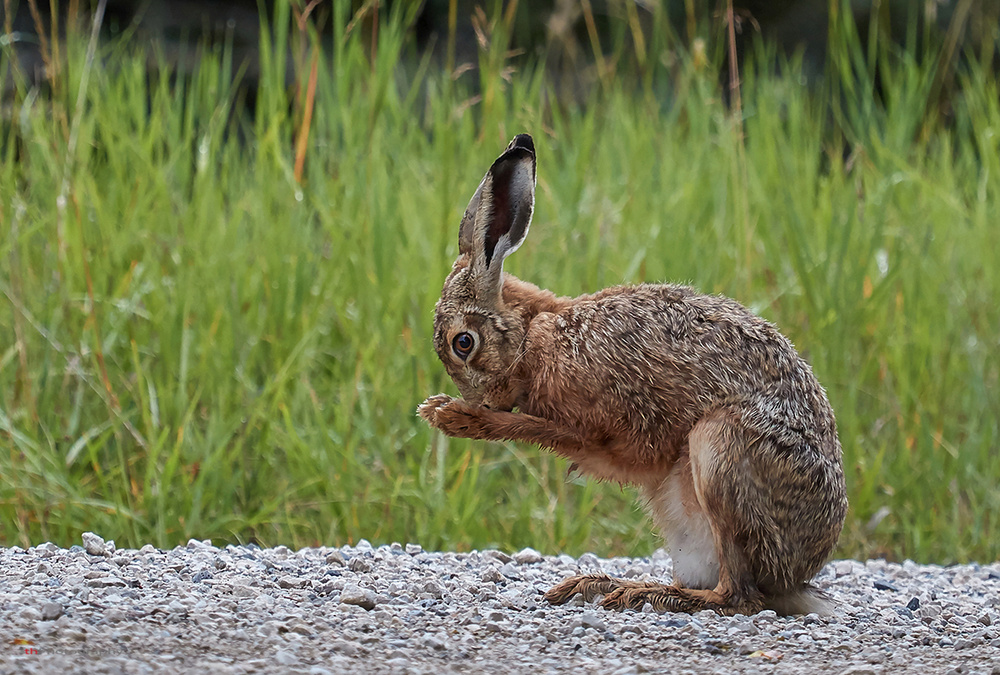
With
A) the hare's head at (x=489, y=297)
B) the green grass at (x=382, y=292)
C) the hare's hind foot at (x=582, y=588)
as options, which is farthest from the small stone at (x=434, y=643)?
the green grass at (x=382, y=292)

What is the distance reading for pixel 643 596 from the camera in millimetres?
4027

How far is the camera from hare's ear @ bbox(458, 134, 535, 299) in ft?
14.3

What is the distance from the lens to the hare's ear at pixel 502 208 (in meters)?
4.36

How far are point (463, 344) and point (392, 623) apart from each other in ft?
3.78

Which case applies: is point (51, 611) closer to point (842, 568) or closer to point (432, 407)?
A: point (432, 407)

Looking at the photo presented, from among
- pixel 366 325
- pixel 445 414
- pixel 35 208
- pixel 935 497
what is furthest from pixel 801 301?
pixel 35 208

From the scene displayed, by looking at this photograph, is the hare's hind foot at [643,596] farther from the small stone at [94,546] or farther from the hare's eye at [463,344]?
the small stone at [94,546]

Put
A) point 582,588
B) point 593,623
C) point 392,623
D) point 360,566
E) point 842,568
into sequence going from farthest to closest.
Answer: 1. point 842,568
2. point 360,566
3. point 582,588
4. point 593,623
5. point 392,623

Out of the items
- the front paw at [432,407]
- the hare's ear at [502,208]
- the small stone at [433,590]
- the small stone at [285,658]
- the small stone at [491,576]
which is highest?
the hare's ear at [502,208]

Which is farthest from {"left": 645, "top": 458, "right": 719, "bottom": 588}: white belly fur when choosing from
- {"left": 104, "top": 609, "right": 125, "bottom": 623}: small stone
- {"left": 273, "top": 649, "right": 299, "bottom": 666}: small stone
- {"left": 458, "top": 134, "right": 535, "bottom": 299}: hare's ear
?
{"left": 104, "top": 609, "right": 125, "bottom": 623}: small stone

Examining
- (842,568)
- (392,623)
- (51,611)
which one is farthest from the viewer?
(842,568)

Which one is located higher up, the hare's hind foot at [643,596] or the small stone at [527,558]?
the hare's hind foot at [643,596]

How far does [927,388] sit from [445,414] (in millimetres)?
3060

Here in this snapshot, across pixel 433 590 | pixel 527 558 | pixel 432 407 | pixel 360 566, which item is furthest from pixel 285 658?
pixel 527 558
